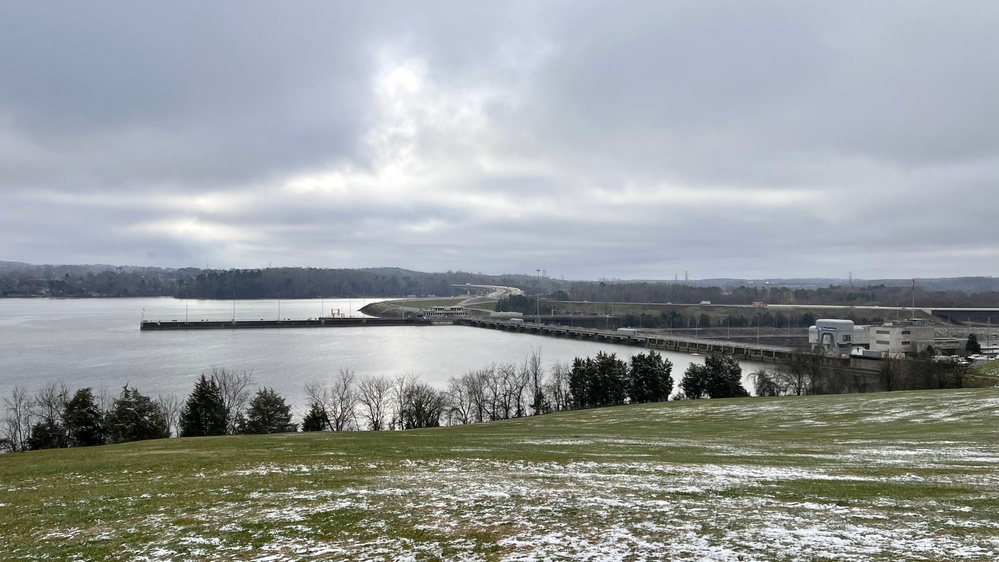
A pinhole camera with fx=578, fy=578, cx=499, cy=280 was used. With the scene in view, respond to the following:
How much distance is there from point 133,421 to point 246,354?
47.9 metres

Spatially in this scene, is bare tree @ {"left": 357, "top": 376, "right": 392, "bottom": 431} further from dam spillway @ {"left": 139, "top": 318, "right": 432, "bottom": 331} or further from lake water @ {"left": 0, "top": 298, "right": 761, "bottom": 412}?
dam spillway @ {"left": 139, "top": 318, "right": 432, "bottom": 331}

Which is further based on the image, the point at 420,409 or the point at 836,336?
the point at 836,336

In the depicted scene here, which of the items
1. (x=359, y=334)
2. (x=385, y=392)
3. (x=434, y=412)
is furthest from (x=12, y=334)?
(x=434, y=412)

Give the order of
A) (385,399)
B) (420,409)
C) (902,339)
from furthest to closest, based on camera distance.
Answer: (902,339) → (385,399) → (420,409)

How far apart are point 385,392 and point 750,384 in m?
33.2

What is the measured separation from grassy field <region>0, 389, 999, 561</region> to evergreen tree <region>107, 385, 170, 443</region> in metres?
9.82

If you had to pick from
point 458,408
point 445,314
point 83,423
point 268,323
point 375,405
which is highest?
point 445,314

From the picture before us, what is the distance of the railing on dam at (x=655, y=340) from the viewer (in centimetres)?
7547

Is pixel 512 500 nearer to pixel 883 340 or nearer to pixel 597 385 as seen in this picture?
pixel 597 385

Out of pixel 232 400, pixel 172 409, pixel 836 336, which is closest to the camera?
pixel 172 409

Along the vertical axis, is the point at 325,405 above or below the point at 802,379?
below

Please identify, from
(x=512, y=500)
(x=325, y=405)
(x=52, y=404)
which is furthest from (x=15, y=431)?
(x=512, y=500)

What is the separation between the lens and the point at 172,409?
3575cm

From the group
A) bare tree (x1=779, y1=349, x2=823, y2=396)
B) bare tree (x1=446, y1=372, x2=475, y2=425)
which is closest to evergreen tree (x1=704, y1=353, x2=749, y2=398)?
bare tree (x1=779, y1=349, x2=823, y2=396)
